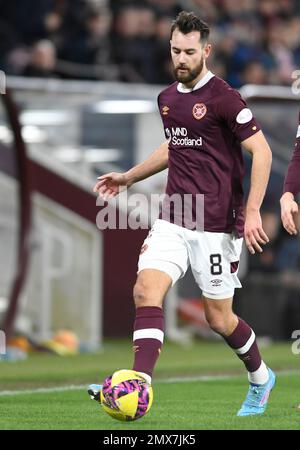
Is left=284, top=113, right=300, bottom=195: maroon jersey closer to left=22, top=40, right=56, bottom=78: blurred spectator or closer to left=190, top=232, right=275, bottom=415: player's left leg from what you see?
left=190, top=232, right=275, bottom=415: player's left leg

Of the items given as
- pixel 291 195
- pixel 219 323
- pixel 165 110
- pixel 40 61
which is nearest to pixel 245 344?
pixel 219 323

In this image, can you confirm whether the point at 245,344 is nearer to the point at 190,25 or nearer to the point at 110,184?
the point at 110,184

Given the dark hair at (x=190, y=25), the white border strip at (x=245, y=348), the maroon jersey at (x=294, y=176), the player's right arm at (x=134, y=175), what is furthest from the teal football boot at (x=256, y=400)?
the dark hair at (x=190, y=25)

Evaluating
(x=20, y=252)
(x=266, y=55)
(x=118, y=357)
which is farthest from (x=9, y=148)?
(x=266, y=55)

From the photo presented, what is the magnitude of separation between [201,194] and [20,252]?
295 inches

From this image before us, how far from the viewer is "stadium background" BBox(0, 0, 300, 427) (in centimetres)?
1662

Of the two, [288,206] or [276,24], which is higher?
[276,24]

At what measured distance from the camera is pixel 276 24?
70.3 feet

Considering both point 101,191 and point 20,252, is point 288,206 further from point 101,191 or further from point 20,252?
point 20,252

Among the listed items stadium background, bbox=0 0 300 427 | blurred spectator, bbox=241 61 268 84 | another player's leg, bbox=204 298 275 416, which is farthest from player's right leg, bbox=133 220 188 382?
blurred spectator, bbox=241 61 268 84

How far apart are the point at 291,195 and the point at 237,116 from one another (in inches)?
22.1

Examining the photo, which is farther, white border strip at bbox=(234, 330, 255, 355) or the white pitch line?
the white pitch line

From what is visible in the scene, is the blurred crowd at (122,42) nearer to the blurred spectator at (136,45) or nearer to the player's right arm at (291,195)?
the blurred spectator at (136,45)

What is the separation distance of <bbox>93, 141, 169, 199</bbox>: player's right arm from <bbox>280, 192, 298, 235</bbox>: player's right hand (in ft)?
2.81
